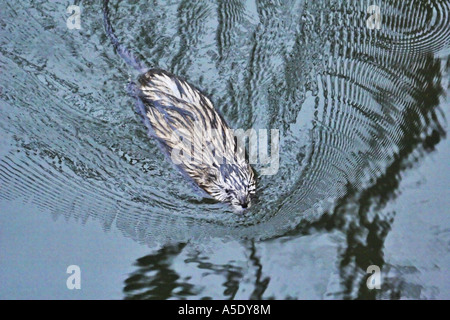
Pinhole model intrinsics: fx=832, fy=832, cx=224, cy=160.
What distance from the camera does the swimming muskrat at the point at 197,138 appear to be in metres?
6.20

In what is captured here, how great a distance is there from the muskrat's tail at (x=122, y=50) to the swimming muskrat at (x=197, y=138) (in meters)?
0.34

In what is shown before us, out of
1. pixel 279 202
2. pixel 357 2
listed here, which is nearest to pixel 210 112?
pixel 279 202

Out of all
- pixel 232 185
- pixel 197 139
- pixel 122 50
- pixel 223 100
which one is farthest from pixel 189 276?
pixel 122 50

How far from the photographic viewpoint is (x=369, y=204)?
20.7 ft

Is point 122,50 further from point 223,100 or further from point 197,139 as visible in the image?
point 197,139

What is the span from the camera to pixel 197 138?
6.29 metres

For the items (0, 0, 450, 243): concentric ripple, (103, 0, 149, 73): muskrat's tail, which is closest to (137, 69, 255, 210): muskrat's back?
(0, 0, 450, 243): concentric ripple

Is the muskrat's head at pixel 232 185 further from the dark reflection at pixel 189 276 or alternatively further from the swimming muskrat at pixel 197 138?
the dark reflection at pixel 189 276

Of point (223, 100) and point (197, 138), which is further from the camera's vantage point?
point (223, 100)

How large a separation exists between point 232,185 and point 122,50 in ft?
5.42

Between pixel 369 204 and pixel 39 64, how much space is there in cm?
298

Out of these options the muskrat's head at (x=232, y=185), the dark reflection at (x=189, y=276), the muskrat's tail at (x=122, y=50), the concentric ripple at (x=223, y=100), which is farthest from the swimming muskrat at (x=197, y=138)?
the dark reflection at (x=189, y=276)
